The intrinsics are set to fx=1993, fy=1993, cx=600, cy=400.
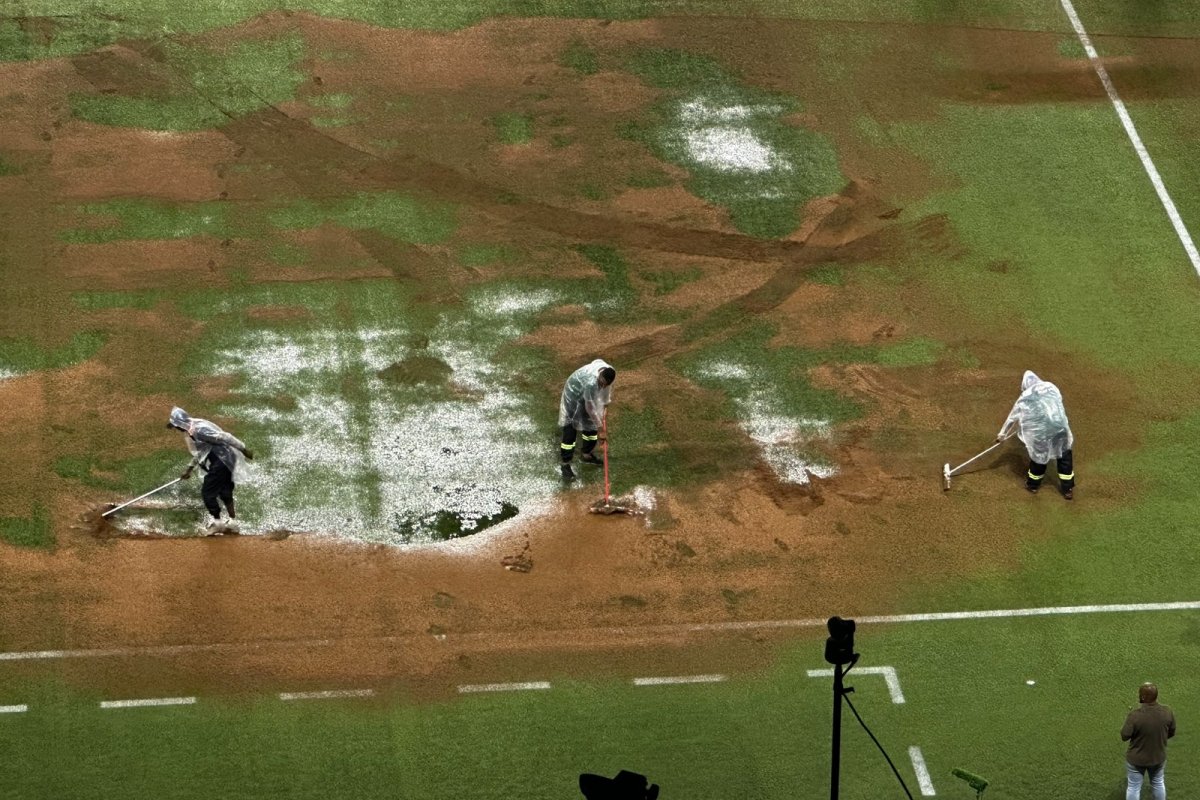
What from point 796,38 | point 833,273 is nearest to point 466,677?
point 833,273

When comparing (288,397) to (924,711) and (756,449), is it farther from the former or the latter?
(924,711)

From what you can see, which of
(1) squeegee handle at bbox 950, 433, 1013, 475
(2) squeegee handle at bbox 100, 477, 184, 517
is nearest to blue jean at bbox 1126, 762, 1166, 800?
(1) squeegee handle at bbox 950, 433, 1013, 475

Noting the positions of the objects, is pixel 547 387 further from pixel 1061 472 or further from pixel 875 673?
pixel 1061 472

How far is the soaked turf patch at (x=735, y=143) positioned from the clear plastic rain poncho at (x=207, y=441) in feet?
27.6

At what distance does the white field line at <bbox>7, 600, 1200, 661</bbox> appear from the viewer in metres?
20.6

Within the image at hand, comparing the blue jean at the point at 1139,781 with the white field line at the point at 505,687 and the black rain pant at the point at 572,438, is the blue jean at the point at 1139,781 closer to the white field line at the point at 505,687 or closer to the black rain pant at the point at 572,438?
the white field line at the point at 505,687

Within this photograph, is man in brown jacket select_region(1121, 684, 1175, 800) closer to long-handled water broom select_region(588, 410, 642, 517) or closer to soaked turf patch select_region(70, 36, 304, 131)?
long-handled water broom select_region(588, 410, 642, 517)

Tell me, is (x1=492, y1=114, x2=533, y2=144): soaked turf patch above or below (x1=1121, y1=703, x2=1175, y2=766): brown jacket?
above

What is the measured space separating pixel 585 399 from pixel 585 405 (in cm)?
10

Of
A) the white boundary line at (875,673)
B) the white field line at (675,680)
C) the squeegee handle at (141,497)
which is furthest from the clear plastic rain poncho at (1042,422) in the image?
the squeegee handle at (141,497)

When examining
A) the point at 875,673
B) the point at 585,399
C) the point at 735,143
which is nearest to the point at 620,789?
the point at 875,673

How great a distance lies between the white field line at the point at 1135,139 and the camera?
2730 cm

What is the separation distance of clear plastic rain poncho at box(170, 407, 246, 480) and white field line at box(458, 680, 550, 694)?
12.2 feet

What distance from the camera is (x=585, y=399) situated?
2275 cm
